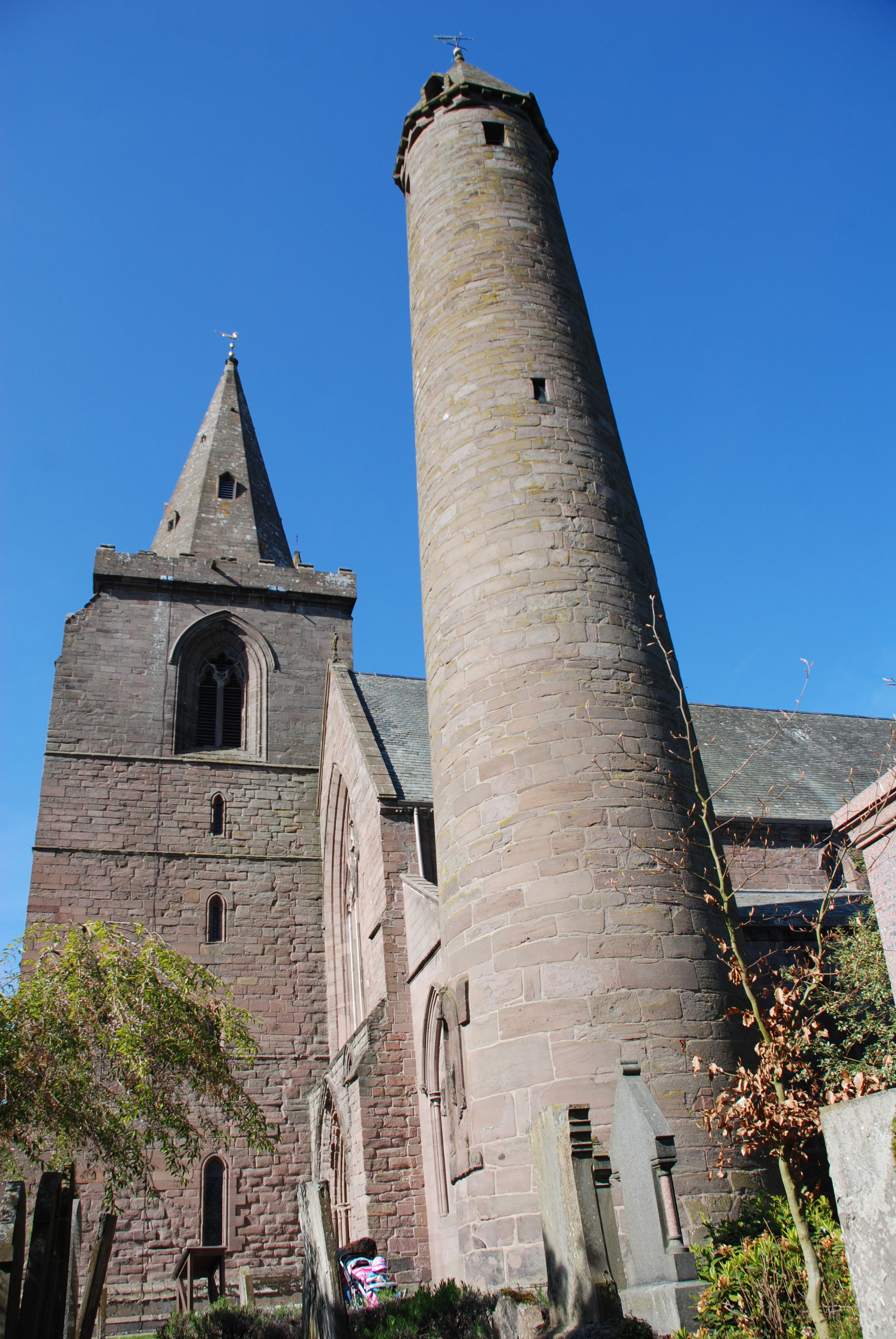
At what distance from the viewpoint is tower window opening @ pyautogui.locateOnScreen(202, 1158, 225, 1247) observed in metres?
17.4

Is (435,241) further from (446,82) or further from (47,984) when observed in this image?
(47,984)

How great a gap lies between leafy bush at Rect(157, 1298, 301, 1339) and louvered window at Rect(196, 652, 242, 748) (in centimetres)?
1365

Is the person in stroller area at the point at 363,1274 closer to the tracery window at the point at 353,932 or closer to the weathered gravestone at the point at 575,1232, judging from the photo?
the tracery window at the point at 353,932

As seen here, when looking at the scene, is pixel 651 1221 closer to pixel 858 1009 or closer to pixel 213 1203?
pixel 858 1009

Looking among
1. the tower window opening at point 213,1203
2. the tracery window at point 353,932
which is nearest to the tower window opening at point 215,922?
the tracery window at point 353,932

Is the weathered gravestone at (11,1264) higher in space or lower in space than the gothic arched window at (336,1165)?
lower

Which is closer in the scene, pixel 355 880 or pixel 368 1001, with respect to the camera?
pixel 368 1001

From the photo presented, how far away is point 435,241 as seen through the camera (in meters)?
11.9

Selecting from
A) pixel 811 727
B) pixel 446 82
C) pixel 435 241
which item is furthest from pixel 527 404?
pixel 811 727

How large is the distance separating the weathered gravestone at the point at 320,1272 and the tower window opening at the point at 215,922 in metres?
14.0

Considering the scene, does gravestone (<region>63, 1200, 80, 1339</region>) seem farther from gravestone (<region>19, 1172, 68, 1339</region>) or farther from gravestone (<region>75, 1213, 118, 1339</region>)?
gravestone (<region>19, 1172, 68, 1339</region>)

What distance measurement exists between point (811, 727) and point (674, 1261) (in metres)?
20.6

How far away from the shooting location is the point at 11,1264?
616cm

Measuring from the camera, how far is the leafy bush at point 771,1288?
499 cm
